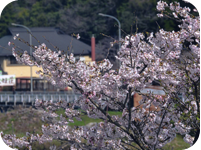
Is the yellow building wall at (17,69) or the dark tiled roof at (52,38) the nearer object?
the yellow building wall at (17,69)

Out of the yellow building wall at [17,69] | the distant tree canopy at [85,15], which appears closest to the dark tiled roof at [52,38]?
the yellow building wall at [17,69]

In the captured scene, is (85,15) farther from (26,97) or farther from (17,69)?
(26,97)

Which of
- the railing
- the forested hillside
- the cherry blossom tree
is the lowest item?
the railing

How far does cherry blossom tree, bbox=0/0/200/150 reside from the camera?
5441 millimetres

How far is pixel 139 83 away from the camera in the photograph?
5.42 meters

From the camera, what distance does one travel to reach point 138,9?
46.0 meters

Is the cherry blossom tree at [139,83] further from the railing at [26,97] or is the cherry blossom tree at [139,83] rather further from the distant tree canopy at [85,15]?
the distant tree canopy at [85,15]

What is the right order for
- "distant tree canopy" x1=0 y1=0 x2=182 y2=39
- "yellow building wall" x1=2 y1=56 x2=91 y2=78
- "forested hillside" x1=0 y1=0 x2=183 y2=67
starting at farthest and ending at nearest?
"distant tree canopy" x1=0 y1=0 x2=182 y2=39
"forested hillside" x1=0 y1=0 x2=183 y2=67
"yellow building wall" x1=2 y1=56 x2=91 y2=78

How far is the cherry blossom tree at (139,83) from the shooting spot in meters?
5.44

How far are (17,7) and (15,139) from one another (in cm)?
5976

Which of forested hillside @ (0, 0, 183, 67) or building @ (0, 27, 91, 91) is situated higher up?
forested hillside @ (0, 0, 183, 67)

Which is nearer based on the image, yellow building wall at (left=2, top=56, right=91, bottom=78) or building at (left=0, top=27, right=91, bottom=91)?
building at (left=0, top=27, right=91, bottom=91)

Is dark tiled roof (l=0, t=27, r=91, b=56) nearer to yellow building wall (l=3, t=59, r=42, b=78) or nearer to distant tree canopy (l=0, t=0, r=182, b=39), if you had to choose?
yellow building wall (l=3, t=59, r=42, b=78)

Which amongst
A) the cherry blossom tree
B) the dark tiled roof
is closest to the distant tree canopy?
the dark tiled roof
